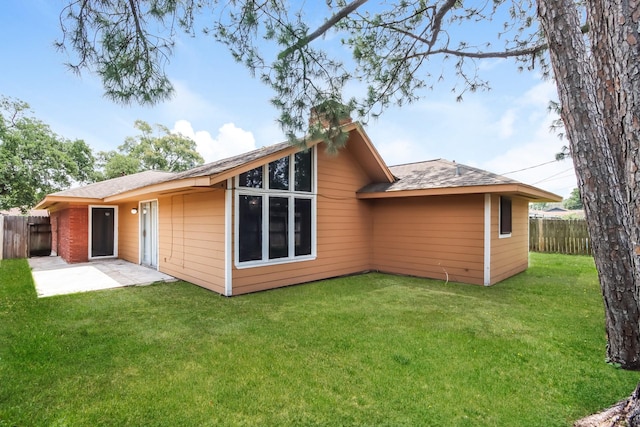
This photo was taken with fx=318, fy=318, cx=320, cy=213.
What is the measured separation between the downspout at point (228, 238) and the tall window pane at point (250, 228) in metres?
0.21

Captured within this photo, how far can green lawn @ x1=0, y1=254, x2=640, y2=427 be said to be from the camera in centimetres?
238

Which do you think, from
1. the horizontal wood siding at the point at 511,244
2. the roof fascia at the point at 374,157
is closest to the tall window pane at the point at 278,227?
the roof fascia at the point at 374,157

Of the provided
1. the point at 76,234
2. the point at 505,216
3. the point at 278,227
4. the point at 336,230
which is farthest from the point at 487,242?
the point at 76,234

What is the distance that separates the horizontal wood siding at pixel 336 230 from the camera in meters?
6.86

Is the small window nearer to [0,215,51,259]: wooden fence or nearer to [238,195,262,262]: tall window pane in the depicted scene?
[238,195,262,262]: tall window pane

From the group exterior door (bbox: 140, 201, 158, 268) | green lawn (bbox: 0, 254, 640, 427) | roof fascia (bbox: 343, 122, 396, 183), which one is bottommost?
green lawn (bbox: 0, 254, 640, 427)

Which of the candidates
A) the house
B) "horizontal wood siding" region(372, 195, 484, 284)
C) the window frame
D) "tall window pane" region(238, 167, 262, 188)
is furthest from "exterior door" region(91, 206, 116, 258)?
the window frame

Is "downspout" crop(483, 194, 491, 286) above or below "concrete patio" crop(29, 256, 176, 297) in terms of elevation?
above

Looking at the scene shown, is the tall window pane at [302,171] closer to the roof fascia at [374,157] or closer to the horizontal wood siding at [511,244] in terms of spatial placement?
the roof fascia at [374,157]

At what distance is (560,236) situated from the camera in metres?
11.8

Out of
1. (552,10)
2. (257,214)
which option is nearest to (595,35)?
(552,10)

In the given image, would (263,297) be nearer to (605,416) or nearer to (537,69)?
(605,416)

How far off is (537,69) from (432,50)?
2.05m

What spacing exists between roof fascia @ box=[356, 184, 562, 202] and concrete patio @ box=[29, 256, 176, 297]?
17.6ft
